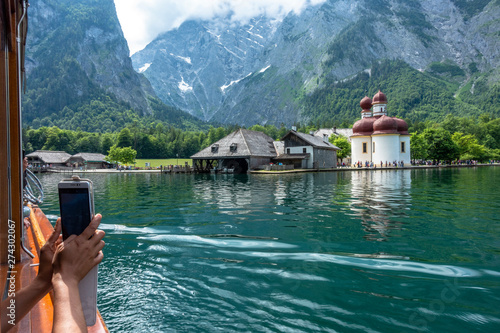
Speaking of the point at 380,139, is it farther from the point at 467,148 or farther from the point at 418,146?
the point at 467,148

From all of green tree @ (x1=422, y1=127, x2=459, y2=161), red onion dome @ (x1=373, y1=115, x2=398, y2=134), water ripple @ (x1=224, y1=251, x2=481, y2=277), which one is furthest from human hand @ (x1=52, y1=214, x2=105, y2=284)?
green tree @ (x1=422, y1=127, x2=459, y2=161)

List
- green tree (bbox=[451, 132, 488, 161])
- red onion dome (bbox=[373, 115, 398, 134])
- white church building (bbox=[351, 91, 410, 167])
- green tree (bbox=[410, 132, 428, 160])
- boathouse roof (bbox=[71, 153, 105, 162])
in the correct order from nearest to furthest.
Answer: red onion dome (bbox=[373, 115, 398, 134]) < white church building (bbox=[351, 91, 410, 167]) < green tree (bbox=[410, 132, 428, 160]) < green tree (bbox=[451, 132, 488, 161]) < boathouse roof (bbox=[71, 153, 105, 162])

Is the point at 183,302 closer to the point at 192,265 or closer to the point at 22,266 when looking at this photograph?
the point at 192,265

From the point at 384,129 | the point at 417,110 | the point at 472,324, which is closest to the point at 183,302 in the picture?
the point at 472,324

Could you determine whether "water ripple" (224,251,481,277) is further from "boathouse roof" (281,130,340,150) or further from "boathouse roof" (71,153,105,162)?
"boathouse roof" (71,153,105,162)

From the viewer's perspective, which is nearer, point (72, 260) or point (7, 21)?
point (72, 260)

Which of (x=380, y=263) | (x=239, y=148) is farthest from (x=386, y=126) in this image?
(x=380, y=263)

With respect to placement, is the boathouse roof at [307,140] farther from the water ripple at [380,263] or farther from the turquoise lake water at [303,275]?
the water ripple at [380,263]

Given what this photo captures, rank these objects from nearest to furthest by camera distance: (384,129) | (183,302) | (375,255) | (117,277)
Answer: (183,302)
(117,277)
(375,255)
(384,129)

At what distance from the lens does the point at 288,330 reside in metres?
3.60

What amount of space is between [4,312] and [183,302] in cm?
265

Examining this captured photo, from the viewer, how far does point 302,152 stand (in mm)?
55094

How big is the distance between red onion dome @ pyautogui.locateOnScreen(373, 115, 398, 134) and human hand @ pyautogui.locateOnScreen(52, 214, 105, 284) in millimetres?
63988

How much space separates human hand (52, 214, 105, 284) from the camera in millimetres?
1925
